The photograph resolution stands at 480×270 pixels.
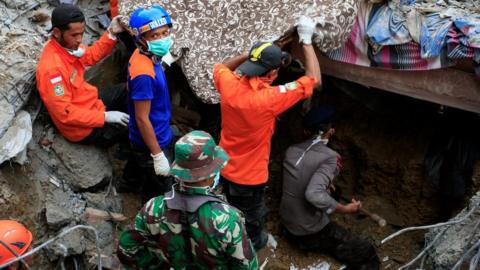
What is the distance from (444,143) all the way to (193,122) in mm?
2533

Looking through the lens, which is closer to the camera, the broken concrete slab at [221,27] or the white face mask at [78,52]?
the white face mask at [78,52]

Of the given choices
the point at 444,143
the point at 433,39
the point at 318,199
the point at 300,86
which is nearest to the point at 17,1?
the point at 300,86

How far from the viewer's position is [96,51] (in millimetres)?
4449

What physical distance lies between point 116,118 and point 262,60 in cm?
139

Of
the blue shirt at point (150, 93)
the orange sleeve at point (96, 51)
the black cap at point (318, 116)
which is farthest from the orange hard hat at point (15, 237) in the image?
the black cap at point (318, 116)

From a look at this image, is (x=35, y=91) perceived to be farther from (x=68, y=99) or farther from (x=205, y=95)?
(x=205, y=95)

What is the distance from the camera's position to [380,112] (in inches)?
224

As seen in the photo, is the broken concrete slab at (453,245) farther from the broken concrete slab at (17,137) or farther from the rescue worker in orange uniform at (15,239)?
the broken concrete slab at (17,137)

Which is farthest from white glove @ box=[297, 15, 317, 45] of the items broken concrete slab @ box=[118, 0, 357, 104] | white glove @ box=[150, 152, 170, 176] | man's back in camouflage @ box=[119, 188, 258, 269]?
man's back in camouflage @ box=[119, 188, 258, 269]

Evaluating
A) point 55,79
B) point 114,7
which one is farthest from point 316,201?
point 114,7

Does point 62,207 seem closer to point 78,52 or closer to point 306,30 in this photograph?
point 78,52

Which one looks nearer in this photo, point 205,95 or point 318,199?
point 318,199

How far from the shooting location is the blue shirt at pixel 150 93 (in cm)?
376

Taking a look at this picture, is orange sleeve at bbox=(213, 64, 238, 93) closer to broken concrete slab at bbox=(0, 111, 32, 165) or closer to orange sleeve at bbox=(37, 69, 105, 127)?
orange sleeve at bbox=(37, 69, 105, 127)
